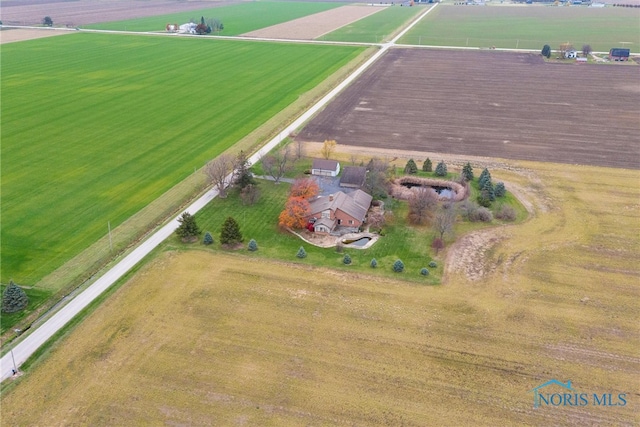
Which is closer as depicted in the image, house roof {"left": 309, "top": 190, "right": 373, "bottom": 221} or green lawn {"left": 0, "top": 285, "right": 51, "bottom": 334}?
green lawn {"left": 0, "top": 285, "right": 51, "bottom": 334}

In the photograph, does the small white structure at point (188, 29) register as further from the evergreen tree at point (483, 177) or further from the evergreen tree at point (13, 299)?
the evergreen tree at point (13, 299)

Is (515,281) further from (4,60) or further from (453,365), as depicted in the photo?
(4,60)

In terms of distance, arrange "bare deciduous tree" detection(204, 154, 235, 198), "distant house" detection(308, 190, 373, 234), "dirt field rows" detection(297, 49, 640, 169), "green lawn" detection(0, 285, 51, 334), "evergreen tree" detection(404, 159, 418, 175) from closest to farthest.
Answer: "green lawn" detection(0, 285, 51, 334) < "distant house" detection(308, 190, 373, 234) < "bare deciduous tree" detection(204, 154, 235, 198) < "evergreen tree" detection(404, 159, 418, 175) < "dirt field rows" detection(297, 49, 640, 169)

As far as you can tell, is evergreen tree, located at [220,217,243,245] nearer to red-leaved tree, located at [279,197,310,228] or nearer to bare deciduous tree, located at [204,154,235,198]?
red-leaved tree, located at [279,197,310,228]

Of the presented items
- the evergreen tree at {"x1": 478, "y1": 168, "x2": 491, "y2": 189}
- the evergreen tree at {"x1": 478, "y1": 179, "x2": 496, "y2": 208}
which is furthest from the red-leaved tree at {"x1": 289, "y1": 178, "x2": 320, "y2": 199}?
the evergreen tree at {"x1": 478, "y1": 168, "x2": 491, "y2": 189}
